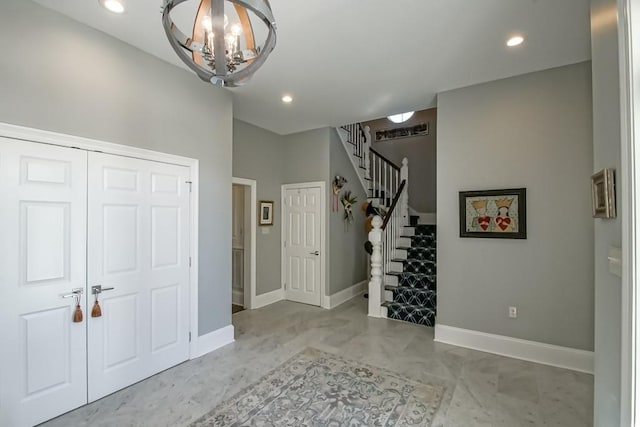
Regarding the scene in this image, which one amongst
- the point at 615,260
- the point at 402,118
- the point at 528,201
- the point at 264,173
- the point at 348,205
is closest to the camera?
the point at 615,260

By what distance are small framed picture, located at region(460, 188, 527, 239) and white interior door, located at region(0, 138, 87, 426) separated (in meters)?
3.85

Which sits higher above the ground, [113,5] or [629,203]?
[113,5]

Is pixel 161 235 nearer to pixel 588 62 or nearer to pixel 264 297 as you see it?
pixel 264 297

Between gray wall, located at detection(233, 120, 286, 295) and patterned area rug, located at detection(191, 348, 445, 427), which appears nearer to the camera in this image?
patterned area rug, located at detection(191, 348, 445, 427)

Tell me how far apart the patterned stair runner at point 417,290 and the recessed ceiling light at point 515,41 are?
302 cm

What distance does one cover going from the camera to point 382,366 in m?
2.97

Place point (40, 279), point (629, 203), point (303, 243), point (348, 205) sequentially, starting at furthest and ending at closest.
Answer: point (348, 205) < point (303, 243) < point (40, 279) < point (629, 203)

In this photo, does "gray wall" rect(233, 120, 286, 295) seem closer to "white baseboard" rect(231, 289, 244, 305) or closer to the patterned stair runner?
"white baseboard" rect(231, 289, 244, 305)

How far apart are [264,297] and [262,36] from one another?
13.0 ft

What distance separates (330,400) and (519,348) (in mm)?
2236

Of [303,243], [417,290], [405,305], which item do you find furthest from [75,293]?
[417,290]

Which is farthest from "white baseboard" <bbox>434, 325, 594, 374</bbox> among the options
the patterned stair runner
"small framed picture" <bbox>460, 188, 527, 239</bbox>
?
"small framed picture" <bbox>460, 188, 527, 239</bbox>

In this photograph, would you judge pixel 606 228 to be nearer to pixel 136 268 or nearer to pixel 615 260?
pixel 615 260

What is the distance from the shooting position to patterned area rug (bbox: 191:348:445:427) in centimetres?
217
